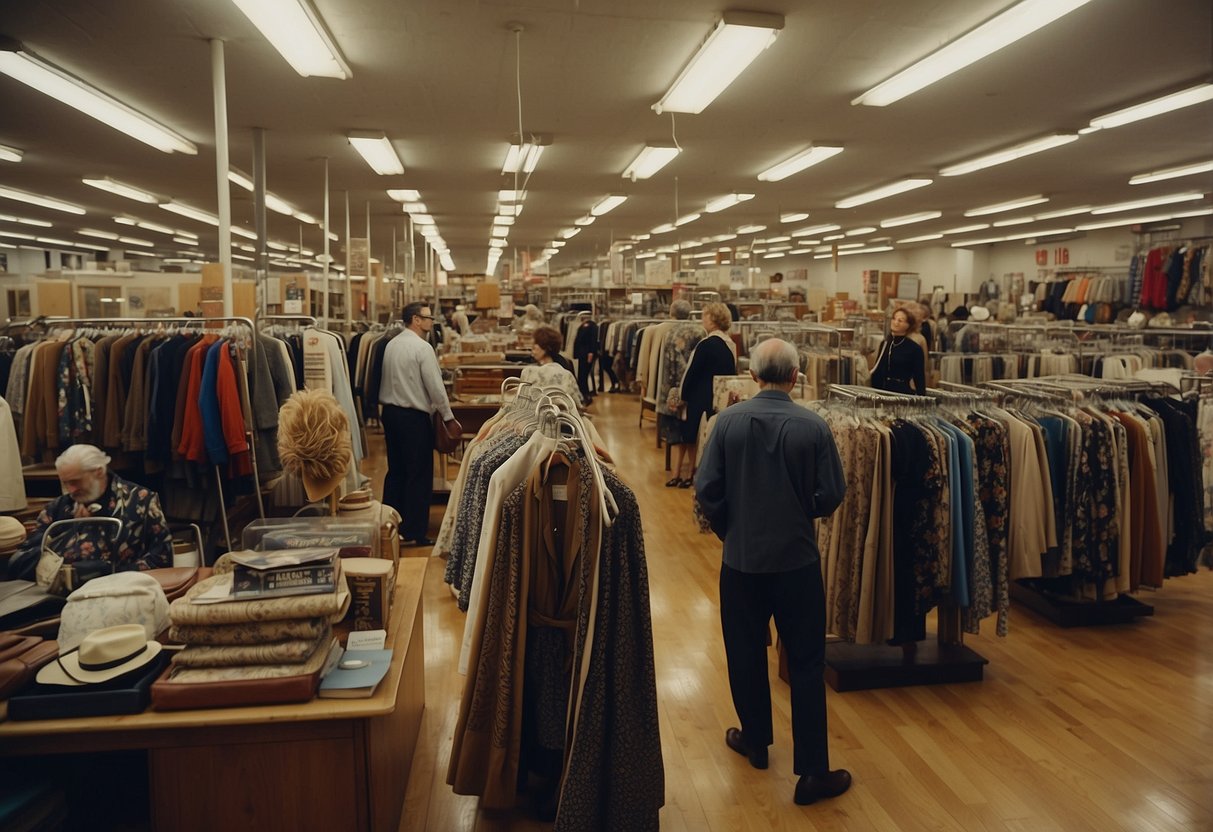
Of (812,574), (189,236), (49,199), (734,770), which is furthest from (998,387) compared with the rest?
(189,236)

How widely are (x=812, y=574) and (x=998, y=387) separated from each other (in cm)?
231

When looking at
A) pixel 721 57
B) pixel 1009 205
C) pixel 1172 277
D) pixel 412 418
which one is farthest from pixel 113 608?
pixel 1172 277

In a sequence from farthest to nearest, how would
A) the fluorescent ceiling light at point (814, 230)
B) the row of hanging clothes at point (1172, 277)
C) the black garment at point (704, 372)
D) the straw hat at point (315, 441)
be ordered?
the fluorescent ceiling light at point (814, 230)
the row of hanging clothes at point (1172, 277)
the black garment at point (704, 372)
the straw hat at point (315, 441)

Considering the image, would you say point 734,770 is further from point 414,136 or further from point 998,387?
point 414,136

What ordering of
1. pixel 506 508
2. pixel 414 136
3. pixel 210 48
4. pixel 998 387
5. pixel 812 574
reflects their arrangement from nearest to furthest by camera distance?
1. pixel 506 508
2. pixel 812 574
3. pixel 998 387
4. pixel 210 48
5. pixel 414 136

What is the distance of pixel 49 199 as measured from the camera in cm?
1326

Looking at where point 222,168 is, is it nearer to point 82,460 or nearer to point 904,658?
point 82,460

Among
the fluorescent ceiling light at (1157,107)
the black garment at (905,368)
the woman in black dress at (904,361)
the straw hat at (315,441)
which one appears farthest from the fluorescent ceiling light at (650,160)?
the straw hat at (315,441)

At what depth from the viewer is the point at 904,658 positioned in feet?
13.3

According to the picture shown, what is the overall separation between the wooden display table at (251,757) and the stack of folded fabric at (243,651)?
0.04 m

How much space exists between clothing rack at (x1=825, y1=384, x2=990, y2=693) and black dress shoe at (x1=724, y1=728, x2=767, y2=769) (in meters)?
0.81

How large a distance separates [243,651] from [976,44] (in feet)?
18.5

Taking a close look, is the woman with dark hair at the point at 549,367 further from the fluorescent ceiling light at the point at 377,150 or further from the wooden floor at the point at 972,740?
the fluorescent ceiling light at the point at 377,150

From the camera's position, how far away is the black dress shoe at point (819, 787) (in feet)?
9.86
